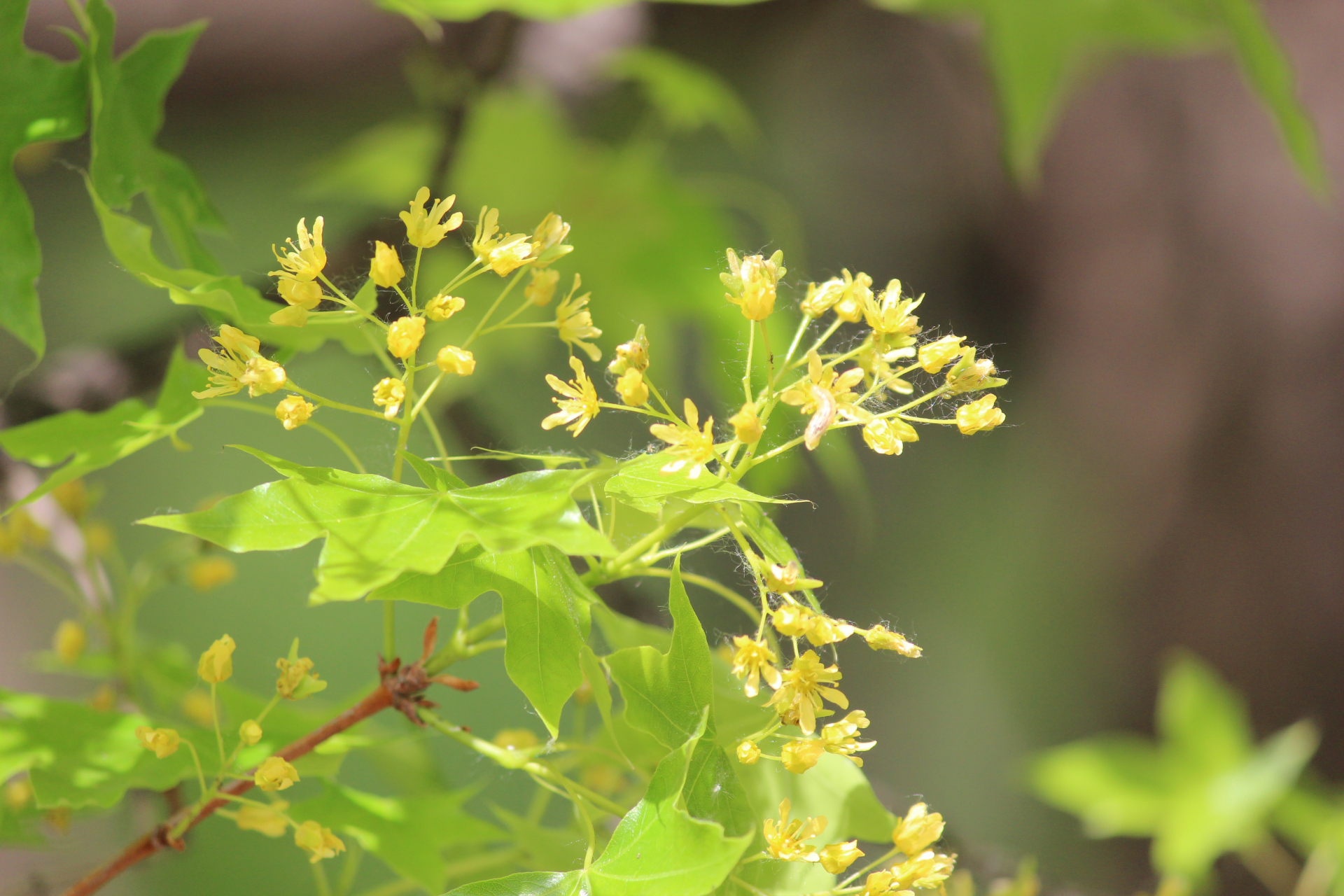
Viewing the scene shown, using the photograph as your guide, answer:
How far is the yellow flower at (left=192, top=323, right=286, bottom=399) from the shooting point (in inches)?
10.3

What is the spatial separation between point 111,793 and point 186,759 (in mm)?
25

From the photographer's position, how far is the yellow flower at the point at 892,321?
269 mm

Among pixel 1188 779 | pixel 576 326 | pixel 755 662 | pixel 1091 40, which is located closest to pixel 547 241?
pixel 576 326

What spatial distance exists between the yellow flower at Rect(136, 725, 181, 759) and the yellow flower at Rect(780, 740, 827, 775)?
0.66 ft

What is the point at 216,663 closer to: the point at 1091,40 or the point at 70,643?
the point at 70,643

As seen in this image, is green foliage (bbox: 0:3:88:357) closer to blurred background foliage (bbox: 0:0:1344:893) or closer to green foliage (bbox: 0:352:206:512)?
green foliage (bbox: 0:352:206:512)

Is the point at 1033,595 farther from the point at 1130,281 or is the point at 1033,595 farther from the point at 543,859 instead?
the point at 543,859

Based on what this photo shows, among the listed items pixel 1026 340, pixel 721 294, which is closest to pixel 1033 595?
pixel 1026 340

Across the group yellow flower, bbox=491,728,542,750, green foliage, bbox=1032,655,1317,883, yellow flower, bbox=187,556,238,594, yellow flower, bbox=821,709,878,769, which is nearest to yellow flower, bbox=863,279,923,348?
yellow flower, bbox=821,709,878,769

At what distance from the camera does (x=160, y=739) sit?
30cm

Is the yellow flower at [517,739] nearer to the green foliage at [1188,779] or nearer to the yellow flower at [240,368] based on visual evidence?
the yellow flower at [240,368]

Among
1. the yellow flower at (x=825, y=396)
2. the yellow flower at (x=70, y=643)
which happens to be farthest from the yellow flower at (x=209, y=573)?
the yellow flower at (x=825, y=396)

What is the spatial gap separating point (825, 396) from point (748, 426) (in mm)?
22

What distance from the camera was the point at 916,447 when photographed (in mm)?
1422
